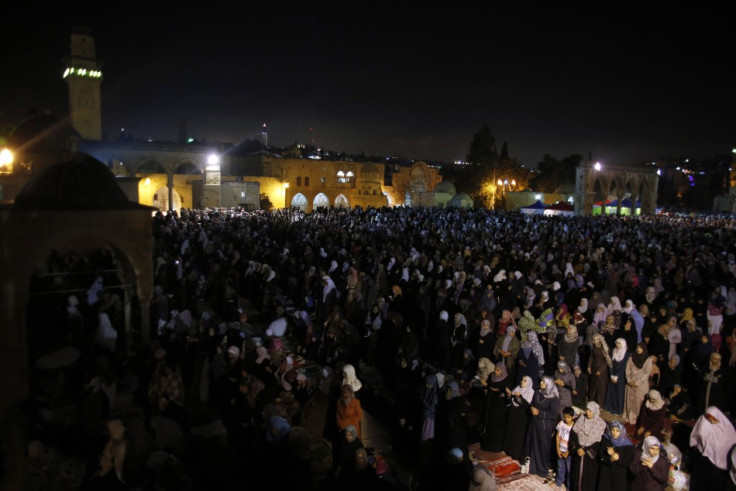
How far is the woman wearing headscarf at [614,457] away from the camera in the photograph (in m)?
3.96

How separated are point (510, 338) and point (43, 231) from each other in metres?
5.99

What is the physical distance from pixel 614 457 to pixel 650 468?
0.84 ft

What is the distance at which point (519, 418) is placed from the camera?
4.94 metres

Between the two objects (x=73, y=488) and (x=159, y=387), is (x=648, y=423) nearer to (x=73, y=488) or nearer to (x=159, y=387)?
(x=159, y=387)

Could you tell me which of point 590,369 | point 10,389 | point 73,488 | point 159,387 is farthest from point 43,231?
point 590,369

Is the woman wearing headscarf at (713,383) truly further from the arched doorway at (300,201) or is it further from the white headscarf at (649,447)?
the arched doorway at (300,201)

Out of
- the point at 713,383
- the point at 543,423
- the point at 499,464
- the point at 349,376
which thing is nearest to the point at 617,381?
the point at 713,383

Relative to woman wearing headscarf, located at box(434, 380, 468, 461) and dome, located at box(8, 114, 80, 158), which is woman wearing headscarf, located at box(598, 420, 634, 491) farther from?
dome, located at box(8, 114, 80, 158)

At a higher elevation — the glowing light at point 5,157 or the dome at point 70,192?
the glowing light at point 5,157

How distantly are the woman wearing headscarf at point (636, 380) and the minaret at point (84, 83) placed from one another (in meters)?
37.9

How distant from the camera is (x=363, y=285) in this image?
8.76 meters

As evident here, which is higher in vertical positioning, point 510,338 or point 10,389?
point 510,338

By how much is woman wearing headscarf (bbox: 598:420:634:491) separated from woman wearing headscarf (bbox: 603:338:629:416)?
190cm

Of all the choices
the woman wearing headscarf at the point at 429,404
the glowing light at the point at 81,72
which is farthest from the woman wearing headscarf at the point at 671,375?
the glowing light at the point at 81,72
